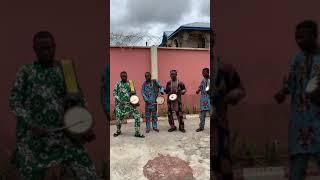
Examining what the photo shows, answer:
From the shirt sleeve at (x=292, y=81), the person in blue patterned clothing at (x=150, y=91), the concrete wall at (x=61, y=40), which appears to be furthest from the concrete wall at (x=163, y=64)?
the shirt sleeve at (x=292, y=81)

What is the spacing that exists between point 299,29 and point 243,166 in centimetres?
192

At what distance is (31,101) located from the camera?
3283 millimetres

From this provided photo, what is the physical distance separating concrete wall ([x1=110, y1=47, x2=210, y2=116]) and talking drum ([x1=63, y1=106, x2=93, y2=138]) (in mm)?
8113

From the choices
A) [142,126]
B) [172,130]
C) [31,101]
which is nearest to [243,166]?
[31,101]

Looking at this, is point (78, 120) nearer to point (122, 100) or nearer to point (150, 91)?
point (122, 100)

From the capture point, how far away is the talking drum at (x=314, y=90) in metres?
3.23

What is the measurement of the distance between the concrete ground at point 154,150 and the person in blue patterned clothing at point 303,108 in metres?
2.54

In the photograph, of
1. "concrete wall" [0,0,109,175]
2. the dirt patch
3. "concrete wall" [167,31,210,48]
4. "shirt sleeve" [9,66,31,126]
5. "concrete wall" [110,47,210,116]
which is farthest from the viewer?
"concrete wall" [167,31,210,48]

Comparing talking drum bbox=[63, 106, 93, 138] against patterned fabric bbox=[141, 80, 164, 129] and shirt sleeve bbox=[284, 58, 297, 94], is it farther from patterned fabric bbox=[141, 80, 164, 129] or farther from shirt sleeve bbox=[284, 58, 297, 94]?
patterned fabric bbox=[141, 80, 164, 129]

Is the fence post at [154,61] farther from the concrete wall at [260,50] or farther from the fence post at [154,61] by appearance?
the concrete wall at [260,50]

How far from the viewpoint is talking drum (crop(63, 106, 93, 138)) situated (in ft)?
10.8

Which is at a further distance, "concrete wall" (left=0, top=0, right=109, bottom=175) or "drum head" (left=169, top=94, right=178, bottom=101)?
"drum head" (left=169, top=94, right=178, bottom=101)

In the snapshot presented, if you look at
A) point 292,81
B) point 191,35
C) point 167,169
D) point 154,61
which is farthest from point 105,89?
point 191,35

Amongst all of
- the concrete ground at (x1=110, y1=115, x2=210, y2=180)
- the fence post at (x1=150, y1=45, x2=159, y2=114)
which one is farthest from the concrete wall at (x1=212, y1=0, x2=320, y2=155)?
the fence post at (x1=150, y1=45, x2=159, y2=114)
